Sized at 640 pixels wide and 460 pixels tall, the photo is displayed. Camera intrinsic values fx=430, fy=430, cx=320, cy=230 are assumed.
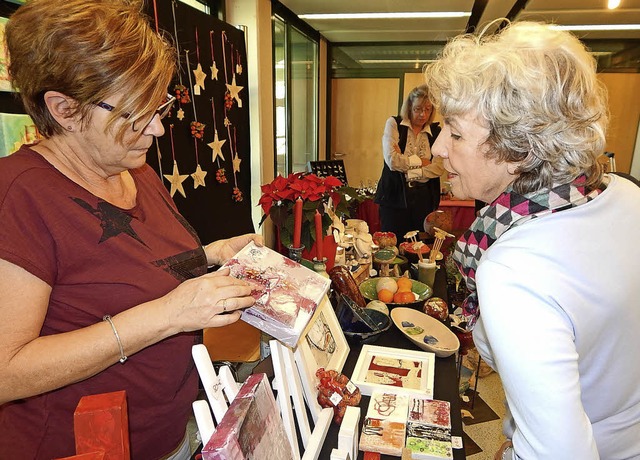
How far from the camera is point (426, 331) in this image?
1432 millimetres

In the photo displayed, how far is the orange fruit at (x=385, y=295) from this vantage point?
5.41ft

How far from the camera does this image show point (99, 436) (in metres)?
0.46

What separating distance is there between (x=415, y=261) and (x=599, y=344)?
1469mm

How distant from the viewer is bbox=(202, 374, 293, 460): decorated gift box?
51 centimetres

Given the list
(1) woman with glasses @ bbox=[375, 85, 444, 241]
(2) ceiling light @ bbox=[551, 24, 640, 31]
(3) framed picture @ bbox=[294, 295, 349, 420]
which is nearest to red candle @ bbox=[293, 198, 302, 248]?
(3) framed picture @ bbox=[294, 295, 349, 420]

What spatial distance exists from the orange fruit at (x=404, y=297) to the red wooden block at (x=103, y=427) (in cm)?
129

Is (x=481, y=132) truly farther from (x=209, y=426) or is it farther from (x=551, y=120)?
(x=209, y=426)

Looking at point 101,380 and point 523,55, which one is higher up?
point 523,55

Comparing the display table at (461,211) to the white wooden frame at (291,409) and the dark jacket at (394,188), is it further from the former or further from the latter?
the white wooden frame at (291,409)

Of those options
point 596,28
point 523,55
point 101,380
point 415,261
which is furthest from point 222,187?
point 596,28

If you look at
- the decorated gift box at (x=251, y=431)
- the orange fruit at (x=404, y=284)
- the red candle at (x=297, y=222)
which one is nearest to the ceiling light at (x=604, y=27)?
the orange fruit at (x=404, y=284)

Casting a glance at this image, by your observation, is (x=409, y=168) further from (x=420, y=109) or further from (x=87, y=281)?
(x=87, y=281)

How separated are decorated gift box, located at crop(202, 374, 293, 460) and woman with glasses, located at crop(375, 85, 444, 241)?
2.79m

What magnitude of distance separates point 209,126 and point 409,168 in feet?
4.89
